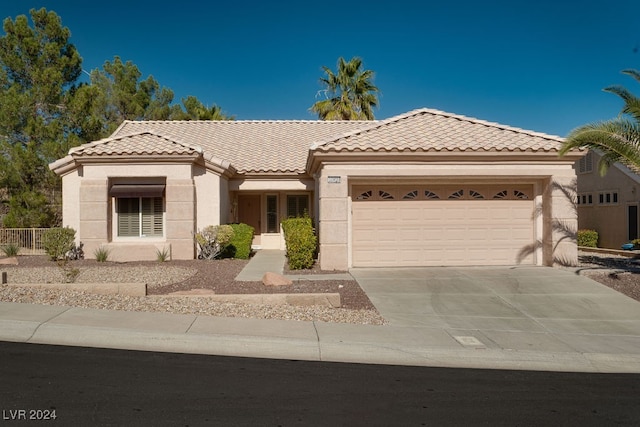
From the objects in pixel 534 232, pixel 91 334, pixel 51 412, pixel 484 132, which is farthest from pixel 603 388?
pixel 484 132

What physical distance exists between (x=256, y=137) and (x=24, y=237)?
10.0 m

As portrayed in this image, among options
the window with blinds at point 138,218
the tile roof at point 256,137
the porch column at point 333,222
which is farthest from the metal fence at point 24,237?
the porch column at point 333,222

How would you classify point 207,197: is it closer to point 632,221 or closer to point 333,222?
point 333,222

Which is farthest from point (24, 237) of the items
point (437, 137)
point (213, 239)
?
point (437, 137)

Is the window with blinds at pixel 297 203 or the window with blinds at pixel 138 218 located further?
the window with blinds at pixel 297 203

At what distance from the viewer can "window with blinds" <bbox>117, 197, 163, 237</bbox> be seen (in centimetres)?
1706

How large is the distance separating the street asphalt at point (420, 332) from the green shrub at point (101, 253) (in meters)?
6.95

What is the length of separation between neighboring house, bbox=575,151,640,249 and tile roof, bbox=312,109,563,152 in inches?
278

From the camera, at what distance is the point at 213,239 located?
16.2m

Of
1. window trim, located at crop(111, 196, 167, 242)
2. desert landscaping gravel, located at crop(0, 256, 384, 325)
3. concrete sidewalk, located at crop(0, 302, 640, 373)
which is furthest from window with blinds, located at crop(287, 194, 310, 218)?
concrete sidewalk, located at crop(0, 302, 640, 373)

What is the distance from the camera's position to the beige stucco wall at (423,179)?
1366 centimetres

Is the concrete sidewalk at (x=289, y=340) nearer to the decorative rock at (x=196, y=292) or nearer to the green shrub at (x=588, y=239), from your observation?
the decorative rock at (x=196, y=292)

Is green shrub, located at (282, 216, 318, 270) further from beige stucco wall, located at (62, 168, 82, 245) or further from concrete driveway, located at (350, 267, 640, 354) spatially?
beige stucco wall, located at (62, 168, 82, 245)

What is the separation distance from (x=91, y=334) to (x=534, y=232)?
11544 mm
